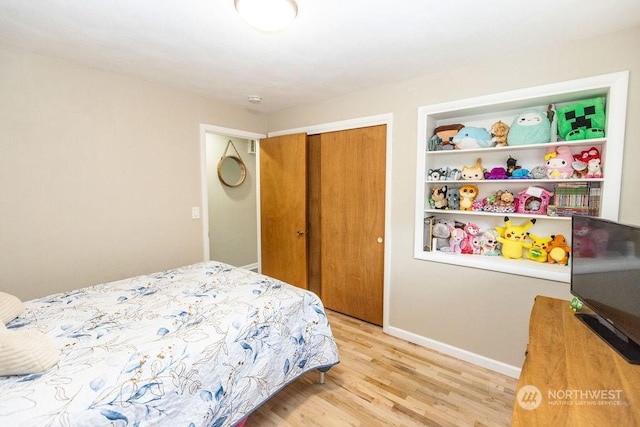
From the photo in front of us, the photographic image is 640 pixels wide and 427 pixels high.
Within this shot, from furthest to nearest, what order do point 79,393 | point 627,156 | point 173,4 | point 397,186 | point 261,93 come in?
point 261,93
point 397,186
point 627,156
point 173,4
point 79,393

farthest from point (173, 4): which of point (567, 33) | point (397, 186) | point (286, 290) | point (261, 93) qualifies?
point (567, 33)

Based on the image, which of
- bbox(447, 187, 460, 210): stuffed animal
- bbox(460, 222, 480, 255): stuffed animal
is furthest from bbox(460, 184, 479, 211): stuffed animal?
bbox(460, 222, 480, 255): stuffed animal

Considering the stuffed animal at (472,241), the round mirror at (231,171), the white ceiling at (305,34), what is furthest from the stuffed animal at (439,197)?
the round mirror at (231,171)

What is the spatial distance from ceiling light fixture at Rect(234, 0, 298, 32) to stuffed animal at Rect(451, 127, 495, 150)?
152 cm

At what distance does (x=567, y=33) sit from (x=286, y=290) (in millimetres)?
2294

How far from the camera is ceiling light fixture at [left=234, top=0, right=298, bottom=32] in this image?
49.7 inches

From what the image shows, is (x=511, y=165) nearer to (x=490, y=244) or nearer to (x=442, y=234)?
(x=490, y=244)

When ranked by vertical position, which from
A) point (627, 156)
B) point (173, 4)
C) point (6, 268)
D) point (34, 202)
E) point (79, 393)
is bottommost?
point (79, 393)

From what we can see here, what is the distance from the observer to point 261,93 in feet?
8.67

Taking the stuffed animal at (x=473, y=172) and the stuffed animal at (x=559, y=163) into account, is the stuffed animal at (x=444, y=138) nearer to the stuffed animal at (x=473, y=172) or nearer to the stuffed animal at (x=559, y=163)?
the stuffed animal at (x=473, y=172)

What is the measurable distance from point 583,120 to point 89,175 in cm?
344

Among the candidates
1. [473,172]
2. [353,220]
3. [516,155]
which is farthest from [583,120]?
[353,220]

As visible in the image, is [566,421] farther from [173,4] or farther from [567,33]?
[173,4]

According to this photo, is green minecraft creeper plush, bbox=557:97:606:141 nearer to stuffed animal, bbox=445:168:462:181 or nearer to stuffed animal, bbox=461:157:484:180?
stuffed animal, bbox=461:157:484:180
